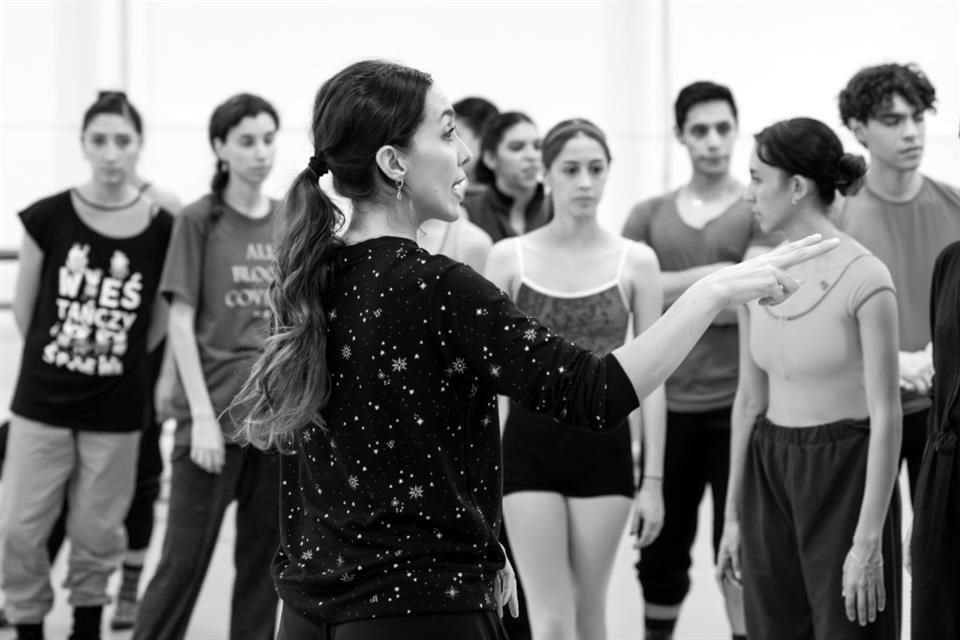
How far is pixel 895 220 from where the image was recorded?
3676mm

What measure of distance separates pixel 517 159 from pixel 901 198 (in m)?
1.45

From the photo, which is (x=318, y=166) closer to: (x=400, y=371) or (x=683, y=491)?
(x=400, y=371)

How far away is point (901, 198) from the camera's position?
3.71 m

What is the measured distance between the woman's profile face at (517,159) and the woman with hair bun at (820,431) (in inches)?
64.2

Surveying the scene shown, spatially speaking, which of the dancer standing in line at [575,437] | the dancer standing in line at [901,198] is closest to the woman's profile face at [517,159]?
the dancer standing in line at [575,437]

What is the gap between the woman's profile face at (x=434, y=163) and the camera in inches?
81.1

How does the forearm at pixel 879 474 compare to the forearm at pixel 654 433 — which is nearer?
the forearm at pixel 879 474

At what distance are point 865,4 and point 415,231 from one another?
5.35m

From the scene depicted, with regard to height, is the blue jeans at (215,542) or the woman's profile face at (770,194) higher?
the woman's profile face at (770,194)

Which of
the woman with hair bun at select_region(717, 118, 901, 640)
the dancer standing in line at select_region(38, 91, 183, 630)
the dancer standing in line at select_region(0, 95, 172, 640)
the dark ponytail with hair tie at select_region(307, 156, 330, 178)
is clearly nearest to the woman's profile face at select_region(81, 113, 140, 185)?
the dancer standing in line at select_region(0, 95, 172, 640)

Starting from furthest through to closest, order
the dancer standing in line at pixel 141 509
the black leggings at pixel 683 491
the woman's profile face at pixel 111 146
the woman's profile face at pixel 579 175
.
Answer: the dancer standing in line at pixel 141 509 → the woman's profile face at pixel 111 146 → the black leggings at pixel 683 491 → the woman's profile face at pixel 579 175

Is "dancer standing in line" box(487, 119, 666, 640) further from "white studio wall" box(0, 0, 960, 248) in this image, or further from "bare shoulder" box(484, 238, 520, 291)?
"white studio wall" box(0, 0, 960, 248)

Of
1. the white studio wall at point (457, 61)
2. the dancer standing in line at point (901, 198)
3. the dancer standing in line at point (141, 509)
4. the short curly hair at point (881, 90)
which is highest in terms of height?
the white studio wall at point (457, 61)

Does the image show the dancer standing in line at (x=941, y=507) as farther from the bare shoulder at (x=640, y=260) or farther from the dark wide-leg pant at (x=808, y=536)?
the bare shoulder at (x=640, y=260)
